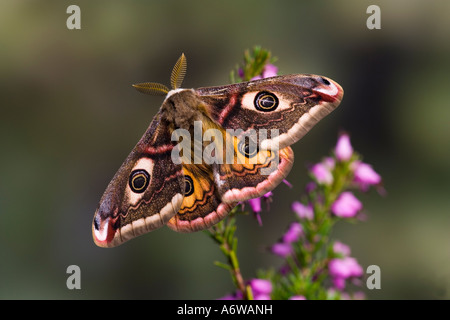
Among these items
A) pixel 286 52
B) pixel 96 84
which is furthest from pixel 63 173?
pixel 286 52

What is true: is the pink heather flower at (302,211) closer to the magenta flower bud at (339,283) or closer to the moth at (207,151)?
the magenta flower bud at (339,283)

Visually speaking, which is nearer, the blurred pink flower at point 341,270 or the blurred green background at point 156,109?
the blurred pink flower at point 341,270

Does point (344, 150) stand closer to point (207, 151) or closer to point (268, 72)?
point (268, 72)

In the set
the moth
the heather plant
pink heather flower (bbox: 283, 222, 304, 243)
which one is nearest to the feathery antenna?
the moth

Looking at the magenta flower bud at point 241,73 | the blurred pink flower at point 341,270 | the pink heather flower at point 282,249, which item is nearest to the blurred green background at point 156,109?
the pink heather flower at point 282,249

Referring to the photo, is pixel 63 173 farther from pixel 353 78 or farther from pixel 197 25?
pixel 353 78

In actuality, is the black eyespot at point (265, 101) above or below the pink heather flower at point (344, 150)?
above

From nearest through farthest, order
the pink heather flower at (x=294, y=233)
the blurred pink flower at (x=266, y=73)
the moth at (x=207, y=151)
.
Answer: the moth at (x=207, y=151), the blurred pink flower at (x=266, y=73), the pink heather flower at (x=294, y=233)
